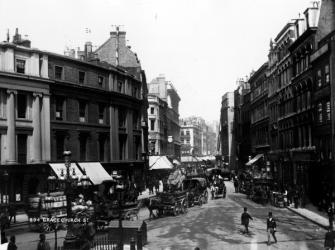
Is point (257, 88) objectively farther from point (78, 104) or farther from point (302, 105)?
point (78, 104)

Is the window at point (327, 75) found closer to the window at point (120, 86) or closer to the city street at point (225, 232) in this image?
the city street at point (225, 232)

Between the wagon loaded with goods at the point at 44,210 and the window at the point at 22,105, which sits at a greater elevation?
the window at the point at 22,105

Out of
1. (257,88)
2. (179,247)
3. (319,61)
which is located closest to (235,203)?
(319,61)

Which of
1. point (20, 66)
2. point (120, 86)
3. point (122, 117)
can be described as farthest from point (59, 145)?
point (120, 86)

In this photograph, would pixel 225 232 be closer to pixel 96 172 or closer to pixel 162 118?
pixel 96 172

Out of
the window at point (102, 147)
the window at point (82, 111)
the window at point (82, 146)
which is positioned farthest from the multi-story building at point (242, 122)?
the window at point (82, 111)

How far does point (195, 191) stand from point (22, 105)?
15865 millimetres

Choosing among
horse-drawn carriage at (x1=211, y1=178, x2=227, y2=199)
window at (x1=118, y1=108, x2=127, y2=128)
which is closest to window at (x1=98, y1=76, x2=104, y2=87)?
window at (x1=118, y1=108, x2=127, y2=128)

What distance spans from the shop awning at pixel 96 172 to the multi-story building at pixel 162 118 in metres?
29.5

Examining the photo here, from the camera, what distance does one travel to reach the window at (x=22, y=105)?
33000mm

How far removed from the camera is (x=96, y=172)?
126 feet

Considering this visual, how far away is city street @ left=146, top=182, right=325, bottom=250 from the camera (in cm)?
2008

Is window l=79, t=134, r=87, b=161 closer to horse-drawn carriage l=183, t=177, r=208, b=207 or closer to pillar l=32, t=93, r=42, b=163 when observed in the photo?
pillar l=32, t=93, r=42, b=163

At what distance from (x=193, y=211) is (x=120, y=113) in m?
16.7
